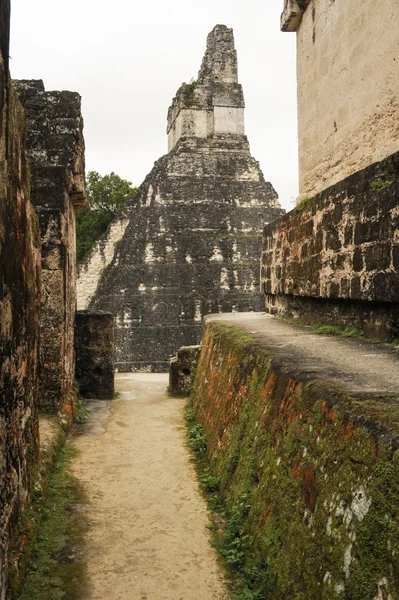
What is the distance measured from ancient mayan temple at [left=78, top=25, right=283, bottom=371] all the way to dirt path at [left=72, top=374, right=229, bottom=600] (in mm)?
8849

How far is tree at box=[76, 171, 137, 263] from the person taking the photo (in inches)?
978

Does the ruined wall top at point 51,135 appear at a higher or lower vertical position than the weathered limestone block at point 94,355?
higher

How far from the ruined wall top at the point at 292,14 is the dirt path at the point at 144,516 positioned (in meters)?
4.85

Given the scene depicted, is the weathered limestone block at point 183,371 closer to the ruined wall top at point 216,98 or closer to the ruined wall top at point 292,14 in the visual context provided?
the ruined wall top at point 292,14

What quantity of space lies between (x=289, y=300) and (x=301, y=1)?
3397 millimetres

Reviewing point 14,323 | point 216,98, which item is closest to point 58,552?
point 14,323

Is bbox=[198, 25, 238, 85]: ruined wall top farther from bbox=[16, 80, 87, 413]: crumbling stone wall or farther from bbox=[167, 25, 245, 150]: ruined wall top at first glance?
bbox=[16, 80, 87, 413]: crumbling stone wall

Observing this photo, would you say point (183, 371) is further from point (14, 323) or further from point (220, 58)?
point (220, 58)

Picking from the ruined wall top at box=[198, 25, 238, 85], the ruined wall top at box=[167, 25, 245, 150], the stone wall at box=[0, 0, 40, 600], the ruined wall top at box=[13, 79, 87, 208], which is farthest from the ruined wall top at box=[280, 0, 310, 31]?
the ruined wall top at box=[198, 25, 238, 85]

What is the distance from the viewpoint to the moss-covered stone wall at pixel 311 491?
5.34ft

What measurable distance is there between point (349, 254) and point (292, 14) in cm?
356

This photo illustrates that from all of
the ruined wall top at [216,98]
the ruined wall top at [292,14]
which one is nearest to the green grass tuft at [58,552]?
the ruined wall top at [292,14]

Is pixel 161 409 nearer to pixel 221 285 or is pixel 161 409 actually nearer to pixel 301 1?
pixel 301 1

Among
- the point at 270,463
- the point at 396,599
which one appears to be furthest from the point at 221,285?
the point at 396,599
